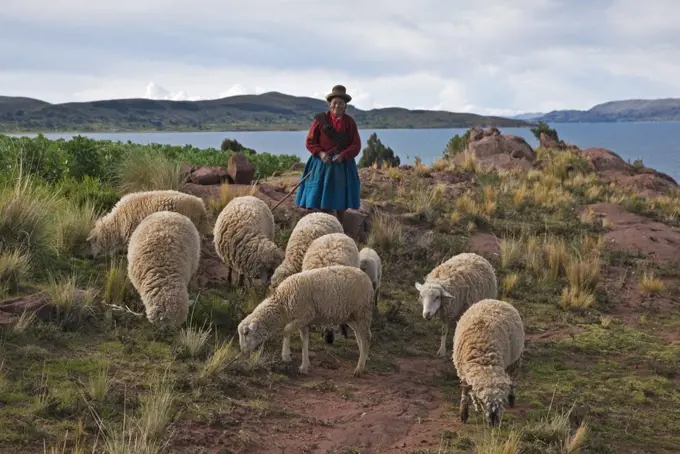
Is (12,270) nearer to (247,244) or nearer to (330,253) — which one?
(247,244)

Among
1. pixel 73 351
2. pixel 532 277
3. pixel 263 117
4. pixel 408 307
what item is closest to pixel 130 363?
pixel 73 351

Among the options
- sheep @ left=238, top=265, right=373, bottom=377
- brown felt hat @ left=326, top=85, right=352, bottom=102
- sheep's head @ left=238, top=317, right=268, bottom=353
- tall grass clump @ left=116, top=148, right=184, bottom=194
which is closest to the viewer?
sheep's head @ left=238, top=317, right=268, bottom=353

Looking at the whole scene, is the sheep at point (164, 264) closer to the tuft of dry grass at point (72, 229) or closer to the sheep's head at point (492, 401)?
the tuft of dry grass at point (72, 229)

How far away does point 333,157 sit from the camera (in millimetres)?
11070

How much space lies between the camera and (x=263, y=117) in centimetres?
17325

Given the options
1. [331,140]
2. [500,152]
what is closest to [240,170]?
[331,140]

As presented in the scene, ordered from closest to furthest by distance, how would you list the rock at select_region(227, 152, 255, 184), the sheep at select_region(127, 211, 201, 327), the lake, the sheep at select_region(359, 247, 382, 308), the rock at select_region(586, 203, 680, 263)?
the sheep at select_region(127, 211, 201, 327)
the sheep at select_region(359, 247, 382, 308)
the rock at select_region(586, 203, 680, 263)
the rock at select_region(227, 152, 255, 184)
the lake

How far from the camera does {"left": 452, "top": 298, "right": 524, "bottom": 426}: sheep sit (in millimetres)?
5750

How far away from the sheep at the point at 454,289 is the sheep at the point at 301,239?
1.71 metres

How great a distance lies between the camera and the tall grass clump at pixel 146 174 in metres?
13.0

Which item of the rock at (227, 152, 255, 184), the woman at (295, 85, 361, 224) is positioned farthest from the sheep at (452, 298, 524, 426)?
the rock at (227, 152, 255, 184)

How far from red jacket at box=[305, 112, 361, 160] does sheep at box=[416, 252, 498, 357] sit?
3.07 m

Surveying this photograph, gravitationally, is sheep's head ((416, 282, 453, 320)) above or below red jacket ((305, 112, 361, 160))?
below

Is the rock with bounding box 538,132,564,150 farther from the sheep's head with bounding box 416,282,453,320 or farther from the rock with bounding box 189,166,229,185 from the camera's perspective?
the sheep's head with bounding box 416,282,453,320
